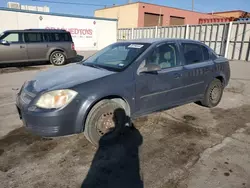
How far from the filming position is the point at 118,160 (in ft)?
8.95

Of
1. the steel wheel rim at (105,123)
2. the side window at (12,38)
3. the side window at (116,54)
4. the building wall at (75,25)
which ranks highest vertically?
the building wall at (75,25)

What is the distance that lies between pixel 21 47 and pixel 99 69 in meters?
8.21

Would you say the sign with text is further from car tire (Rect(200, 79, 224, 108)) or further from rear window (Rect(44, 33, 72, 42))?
car tire (Rect(200, 79, 224, 108))

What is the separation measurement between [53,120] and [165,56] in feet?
7.54

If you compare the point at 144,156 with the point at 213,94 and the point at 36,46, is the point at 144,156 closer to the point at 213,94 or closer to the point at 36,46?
the point at 213,94

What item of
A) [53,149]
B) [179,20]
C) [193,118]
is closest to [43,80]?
[53,149]

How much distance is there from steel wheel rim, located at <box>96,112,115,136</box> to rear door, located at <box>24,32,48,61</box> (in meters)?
8.70

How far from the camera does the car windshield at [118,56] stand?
337cm

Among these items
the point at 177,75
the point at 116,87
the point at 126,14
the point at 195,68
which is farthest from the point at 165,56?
the point at 126,14

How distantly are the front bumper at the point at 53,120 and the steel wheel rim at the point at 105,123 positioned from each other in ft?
1.20

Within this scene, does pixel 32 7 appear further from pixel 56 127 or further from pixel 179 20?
pixel 179 20

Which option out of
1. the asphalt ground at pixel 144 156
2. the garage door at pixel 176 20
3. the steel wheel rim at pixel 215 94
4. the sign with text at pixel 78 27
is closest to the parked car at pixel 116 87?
the steel wheel rim at pixel 215 94

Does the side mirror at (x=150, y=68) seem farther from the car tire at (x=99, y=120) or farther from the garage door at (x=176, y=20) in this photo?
the garage door at (x=176, y=20)

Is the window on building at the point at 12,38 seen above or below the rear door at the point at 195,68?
above
